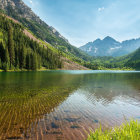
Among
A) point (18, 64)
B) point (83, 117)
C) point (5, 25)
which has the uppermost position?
point (5, 25)

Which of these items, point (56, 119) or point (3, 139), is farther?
point (56, 119)

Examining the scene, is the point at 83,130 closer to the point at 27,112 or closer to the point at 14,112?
the point at 27,112

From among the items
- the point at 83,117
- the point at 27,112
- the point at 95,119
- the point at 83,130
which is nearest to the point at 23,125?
the point at 27,112

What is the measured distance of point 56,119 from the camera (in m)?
11.2

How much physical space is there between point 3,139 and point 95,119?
8709 millimetres

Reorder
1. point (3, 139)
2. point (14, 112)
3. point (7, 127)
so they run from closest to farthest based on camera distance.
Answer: point (3, 139) < point (7, 127) < point (14, 112)

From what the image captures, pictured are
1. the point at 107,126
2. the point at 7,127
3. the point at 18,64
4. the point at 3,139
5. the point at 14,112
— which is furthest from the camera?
the point at 18,64

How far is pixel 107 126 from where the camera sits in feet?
33.2

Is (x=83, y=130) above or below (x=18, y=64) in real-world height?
below

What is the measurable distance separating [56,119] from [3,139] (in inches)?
194

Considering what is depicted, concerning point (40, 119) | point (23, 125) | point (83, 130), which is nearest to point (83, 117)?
point (83, 130)

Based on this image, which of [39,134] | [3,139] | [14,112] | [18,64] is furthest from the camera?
[18,64]

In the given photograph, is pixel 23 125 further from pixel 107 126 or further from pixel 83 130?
pixel 107 126

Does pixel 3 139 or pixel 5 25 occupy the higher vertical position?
pixel 5 25
